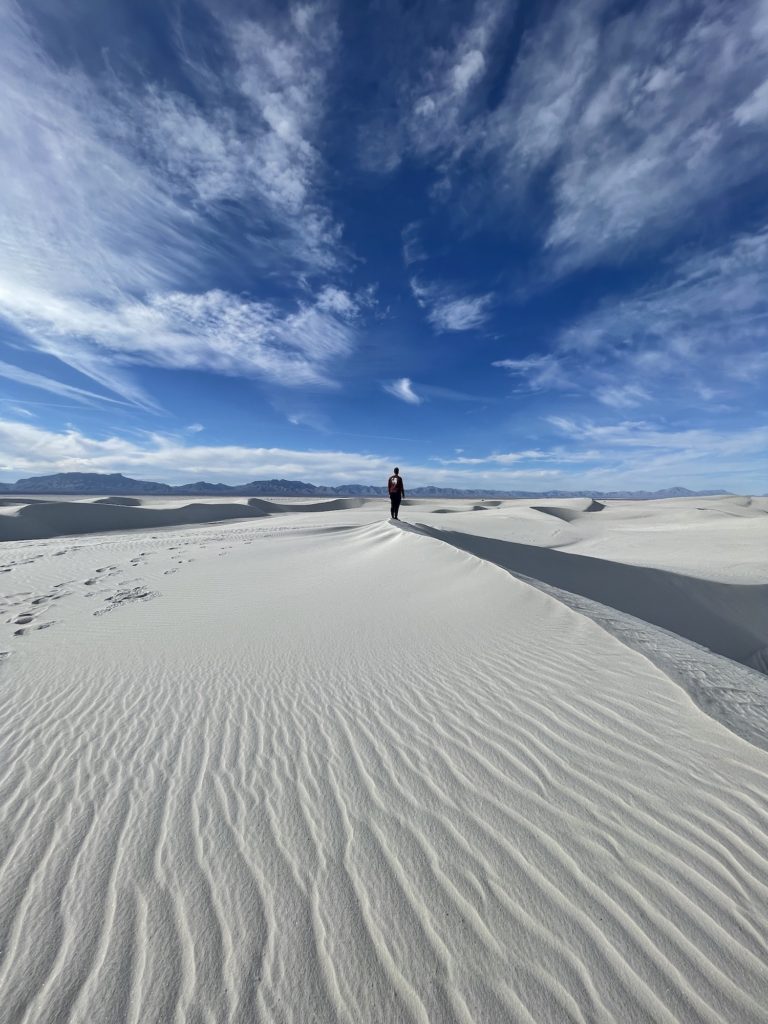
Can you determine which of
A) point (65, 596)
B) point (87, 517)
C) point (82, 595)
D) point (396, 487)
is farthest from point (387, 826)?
point (87, 517)

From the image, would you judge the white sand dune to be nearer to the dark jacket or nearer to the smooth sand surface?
the dark jacket

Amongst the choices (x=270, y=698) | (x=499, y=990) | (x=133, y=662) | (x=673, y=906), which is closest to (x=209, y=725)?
(x=270, y=698)

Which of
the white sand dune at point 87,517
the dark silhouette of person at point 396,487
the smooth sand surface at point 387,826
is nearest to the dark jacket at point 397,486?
the dark silhouette of person at point 396,487

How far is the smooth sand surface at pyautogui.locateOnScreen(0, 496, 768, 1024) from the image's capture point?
152 centimetres

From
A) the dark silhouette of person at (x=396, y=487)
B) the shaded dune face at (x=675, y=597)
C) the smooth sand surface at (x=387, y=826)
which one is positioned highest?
the dark silhouette of person at (x=396, y=487)

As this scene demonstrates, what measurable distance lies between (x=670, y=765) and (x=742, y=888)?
715 millimetres

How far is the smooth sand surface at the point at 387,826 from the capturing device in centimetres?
152

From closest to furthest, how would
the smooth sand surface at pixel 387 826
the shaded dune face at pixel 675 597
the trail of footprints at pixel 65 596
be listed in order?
the smooth sand surface at pixel 387 826 < the trail of footprints at pixel 65 596 < the shaded dune face at pixel 675 597

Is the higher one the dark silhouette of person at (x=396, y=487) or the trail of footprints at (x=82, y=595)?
the dark silhouette of person at (x=396, y=487)

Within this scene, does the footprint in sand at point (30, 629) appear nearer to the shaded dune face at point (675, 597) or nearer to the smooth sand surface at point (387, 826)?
the smooth sand surface at point (387, 826)

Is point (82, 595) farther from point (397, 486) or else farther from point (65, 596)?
point (397, 486)

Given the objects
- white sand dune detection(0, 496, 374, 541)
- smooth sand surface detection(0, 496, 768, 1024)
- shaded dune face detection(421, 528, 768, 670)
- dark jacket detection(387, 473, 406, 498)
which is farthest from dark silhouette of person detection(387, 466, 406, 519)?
white sand dune detection(0, 496, 374, 541)

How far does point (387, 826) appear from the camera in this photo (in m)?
2.20

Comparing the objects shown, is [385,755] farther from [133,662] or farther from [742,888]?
[133,662]
